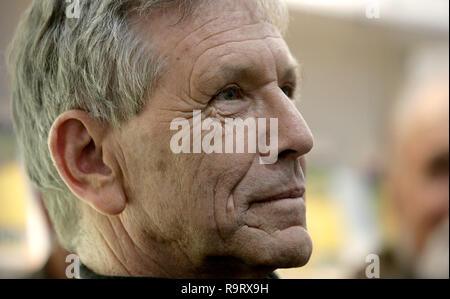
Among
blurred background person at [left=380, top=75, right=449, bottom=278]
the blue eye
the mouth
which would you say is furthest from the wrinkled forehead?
blurred background person at [left=380, top=75, right=449, bottom=278]

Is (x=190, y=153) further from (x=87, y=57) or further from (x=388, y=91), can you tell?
(x=388, y=91)

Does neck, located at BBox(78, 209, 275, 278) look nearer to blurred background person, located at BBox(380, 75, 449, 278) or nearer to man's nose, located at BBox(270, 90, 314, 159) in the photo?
man's nose, located at BBox(270, 90, 314, 159)

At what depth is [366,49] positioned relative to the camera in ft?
13.0

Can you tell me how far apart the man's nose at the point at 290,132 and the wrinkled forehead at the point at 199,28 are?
182 mm

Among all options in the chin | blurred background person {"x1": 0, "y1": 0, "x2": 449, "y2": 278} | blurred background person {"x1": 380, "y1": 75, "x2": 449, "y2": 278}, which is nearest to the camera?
the chin

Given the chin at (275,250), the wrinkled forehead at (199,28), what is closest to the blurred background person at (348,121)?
the wrinkled forehead at (199,28)

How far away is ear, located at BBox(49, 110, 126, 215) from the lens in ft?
4.94

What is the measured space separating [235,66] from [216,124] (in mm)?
141

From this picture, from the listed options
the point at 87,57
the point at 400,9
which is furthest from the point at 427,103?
the point at 400,9

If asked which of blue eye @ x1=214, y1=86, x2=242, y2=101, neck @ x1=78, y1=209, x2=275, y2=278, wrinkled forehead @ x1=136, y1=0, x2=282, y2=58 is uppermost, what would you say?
wrinkled forehead @ x1=136, y1=0, x2=282, y2=58

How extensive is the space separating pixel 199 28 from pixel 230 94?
0.55 ft

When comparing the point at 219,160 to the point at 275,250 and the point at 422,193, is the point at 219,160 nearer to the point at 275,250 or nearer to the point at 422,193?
the point at 275,250

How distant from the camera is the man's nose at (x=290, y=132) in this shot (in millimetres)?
1422

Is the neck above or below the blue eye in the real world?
below
